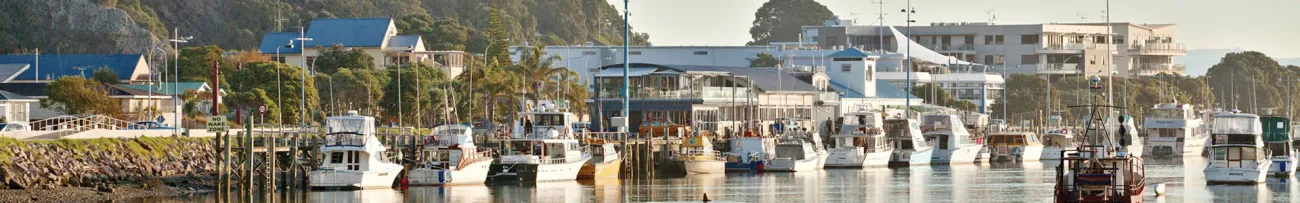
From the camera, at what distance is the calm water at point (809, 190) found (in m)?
66.9

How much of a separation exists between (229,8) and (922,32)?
62.4 m

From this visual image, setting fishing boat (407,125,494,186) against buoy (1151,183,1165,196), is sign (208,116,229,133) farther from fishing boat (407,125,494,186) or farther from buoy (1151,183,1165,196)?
buoy (1151,183,1165,196)

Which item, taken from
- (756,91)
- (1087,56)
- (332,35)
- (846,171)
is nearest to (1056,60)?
(1087,56)

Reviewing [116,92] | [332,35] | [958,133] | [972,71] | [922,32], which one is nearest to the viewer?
[116,92]

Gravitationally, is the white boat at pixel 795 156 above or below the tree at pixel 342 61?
below

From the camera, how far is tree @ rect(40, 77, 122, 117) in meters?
83.6

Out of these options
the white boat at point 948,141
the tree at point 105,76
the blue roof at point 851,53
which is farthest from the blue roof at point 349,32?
the white boat at point 948,141

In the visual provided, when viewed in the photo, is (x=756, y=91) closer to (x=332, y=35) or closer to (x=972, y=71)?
(x=332, y=35)

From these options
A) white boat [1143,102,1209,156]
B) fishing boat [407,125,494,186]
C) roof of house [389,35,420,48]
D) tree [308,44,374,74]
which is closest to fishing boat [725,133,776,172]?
fishing boat [407,125,494,186]

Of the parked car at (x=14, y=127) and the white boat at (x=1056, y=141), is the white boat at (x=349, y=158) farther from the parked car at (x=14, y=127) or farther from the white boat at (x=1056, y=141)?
the white boat at (x=1056, y=141)

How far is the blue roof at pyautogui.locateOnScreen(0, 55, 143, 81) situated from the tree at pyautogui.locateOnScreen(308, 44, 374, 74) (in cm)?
1036

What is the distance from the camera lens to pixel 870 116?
96.6m

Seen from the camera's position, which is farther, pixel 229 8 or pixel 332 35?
pixel 229 8

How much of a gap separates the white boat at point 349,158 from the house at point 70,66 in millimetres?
48481
